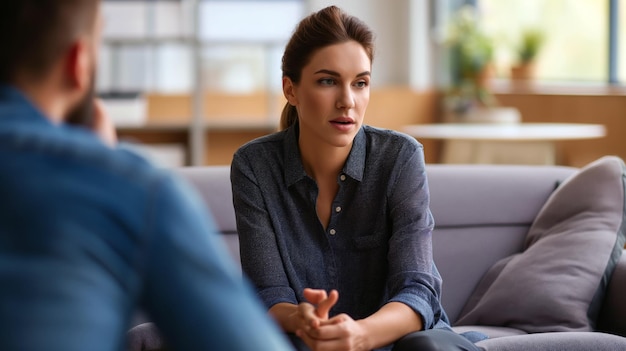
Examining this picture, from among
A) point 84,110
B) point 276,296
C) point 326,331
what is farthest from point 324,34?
point 84,110

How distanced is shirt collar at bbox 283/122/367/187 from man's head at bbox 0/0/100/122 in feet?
4.08

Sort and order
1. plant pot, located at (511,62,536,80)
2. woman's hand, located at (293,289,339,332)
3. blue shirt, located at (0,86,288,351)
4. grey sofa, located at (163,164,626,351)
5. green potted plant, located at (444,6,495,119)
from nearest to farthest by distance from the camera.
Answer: blue shirt, located at (0,86,288,351), woman's hand, located at (293,289,339,332), grey sofa, located at (163,164,626,351), green potted plant, located at (444,6,495,119), plant pot, located at (511,62,536,80)

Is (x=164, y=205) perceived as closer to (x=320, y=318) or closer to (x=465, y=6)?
(x=320, y=318)

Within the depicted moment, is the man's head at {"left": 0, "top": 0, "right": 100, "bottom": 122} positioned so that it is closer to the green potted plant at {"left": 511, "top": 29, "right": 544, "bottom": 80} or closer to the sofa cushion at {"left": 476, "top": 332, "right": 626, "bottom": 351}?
the sofa cushion at {"left": 476, "top": 332, "right": 626, "bottom": 351}

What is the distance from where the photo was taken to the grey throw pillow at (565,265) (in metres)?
2.33

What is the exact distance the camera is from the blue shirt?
2.32ft

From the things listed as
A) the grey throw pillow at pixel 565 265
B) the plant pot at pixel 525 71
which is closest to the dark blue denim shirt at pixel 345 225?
the grey throw pillow at pixel 565 265

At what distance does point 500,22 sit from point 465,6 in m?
0.47

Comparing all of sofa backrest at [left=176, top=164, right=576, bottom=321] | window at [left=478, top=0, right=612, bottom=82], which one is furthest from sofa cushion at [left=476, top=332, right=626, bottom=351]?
window at [left=478, top=0, right=612, bottom=82]

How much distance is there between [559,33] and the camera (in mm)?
6582

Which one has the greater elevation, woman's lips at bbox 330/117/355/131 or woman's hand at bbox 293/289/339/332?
woman's lips at bbox 330/117/355/131

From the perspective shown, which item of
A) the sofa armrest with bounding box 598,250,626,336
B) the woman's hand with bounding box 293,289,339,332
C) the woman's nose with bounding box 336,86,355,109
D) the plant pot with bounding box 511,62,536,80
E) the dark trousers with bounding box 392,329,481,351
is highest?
the woman's nose with bounding box 336,86,355,109

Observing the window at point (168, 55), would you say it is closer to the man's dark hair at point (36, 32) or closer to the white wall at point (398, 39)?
the white wall at point (398, 39)

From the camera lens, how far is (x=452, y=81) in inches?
298
